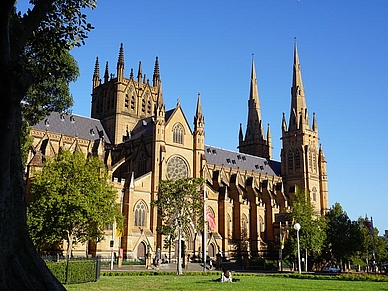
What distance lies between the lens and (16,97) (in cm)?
895

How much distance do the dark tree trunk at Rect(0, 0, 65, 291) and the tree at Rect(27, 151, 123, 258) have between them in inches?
1310

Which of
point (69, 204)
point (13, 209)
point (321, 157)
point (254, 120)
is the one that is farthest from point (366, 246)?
point (13, 209)

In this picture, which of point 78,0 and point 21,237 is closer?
point 21,237

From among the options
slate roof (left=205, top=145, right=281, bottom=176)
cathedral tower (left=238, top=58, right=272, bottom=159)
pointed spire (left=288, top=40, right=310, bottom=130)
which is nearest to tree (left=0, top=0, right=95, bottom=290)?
slate roof (left=205, top=145, right=281, bottom=176)

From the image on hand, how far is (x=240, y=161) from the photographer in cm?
9912

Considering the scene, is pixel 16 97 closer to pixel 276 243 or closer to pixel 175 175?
pixel 175 175

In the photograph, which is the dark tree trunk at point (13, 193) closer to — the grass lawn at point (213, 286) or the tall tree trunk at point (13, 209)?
the tall tree trunk at point (13, 209)

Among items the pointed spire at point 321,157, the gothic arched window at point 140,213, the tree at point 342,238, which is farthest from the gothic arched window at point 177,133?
the pointed spire at point 321,157

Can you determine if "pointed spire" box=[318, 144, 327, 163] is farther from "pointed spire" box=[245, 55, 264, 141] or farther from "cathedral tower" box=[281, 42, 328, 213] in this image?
"pointed spire" box=[245, 55, 264, 141]

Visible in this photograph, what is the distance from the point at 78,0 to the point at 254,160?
8930cm

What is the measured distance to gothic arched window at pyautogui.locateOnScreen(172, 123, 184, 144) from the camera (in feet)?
233

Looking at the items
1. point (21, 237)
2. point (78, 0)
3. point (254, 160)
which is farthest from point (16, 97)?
point (254, 160)

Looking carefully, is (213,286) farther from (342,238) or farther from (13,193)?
(342,238)

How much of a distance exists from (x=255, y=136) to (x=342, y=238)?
45.5 metres
